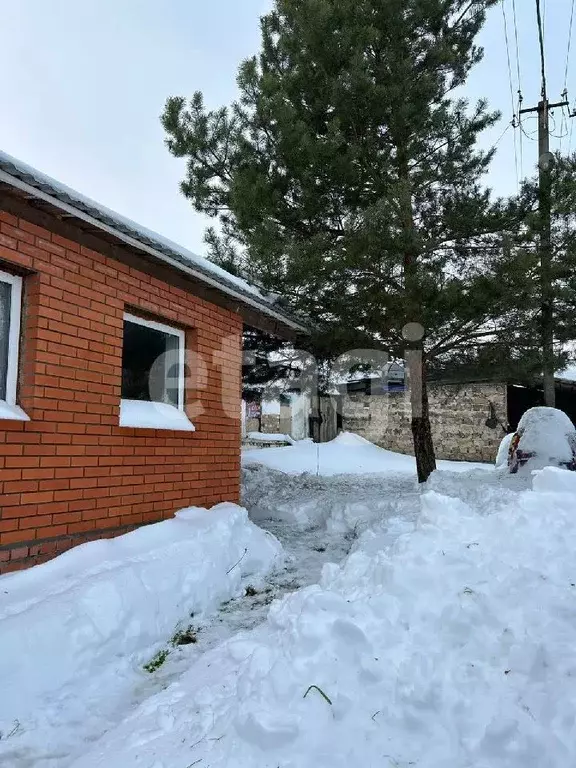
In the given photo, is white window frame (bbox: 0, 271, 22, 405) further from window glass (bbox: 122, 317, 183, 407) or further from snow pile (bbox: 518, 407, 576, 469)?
snow pile (bbox: 518, 407, 576, 469)

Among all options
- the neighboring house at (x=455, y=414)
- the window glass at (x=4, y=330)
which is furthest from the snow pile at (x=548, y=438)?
the window glass at (x=4, y=330)

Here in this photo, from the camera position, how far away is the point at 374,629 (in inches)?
95.4

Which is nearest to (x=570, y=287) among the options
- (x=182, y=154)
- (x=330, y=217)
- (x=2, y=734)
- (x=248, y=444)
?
(x=330, y=217)

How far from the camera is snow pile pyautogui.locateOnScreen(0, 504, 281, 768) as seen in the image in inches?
92.5

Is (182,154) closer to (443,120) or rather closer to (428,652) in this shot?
(443,120)

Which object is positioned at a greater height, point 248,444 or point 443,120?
point 443,120

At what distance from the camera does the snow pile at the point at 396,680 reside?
1788 mm

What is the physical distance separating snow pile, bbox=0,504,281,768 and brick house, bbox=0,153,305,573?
34 cm

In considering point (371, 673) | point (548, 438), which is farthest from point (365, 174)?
point (371, 673)

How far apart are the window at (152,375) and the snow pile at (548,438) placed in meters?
5.68

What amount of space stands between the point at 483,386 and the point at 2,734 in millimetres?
14808

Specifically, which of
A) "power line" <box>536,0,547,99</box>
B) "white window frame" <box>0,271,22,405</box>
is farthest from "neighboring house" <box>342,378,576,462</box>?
"white window frame" <box>0,271,22,405</box>

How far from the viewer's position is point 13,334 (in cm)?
356

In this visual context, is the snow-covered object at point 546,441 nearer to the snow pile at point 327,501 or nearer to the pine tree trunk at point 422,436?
the pine tree trunk at point 422,436
